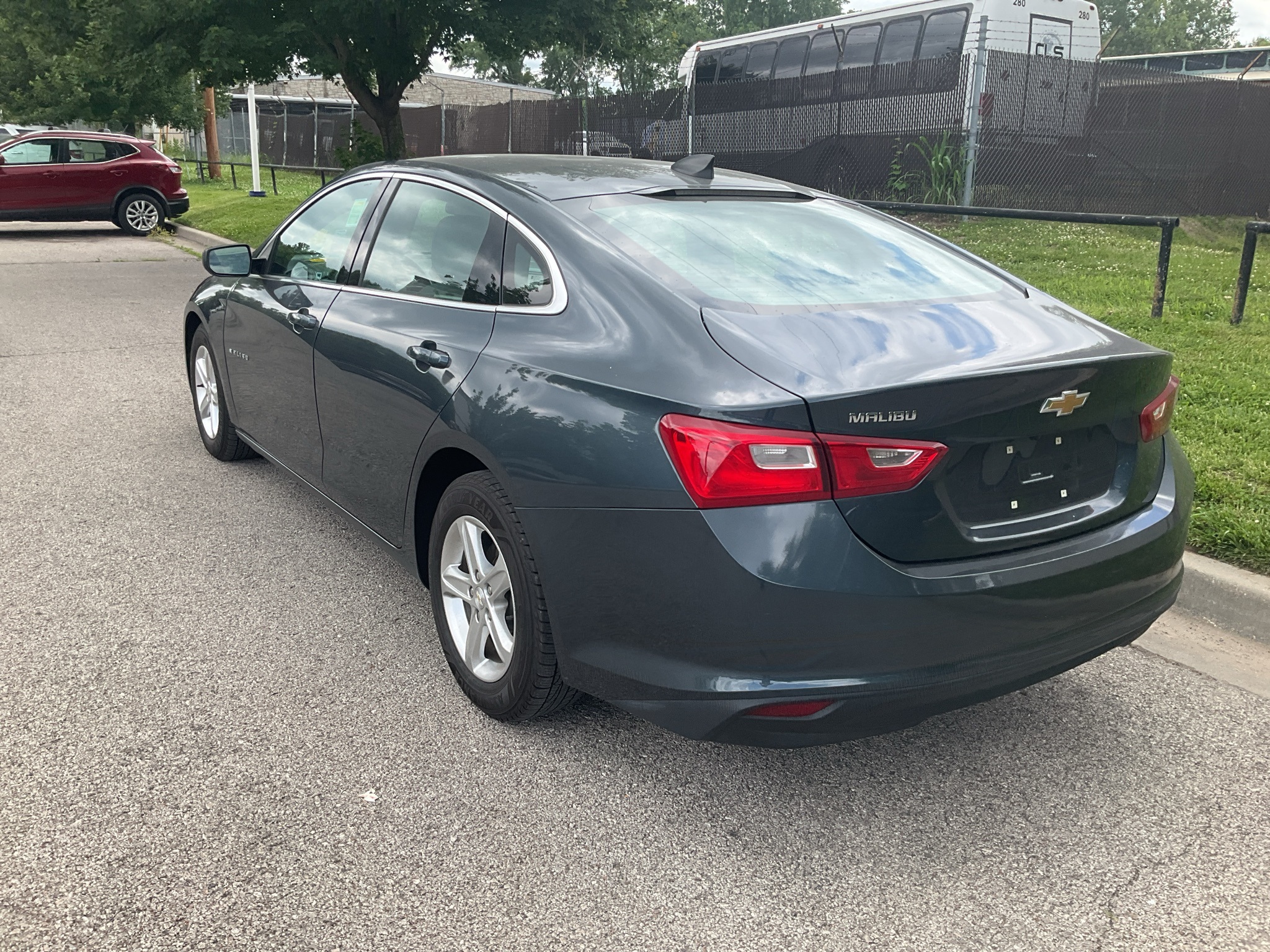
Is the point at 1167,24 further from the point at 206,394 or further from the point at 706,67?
the point at 206,394

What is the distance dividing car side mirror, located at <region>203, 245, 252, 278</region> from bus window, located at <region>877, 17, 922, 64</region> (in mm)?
16471

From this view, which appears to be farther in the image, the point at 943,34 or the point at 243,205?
the point at 243,205

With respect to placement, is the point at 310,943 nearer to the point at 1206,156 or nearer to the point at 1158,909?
the point at 1158,909

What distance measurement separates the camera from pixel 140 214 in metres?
19.2

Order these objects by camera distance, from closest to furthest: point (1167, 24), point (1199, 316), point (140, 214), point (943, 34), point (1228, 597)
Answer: point (1228, 597) → point (1199, 316) → point (943, 34) → point (140, 214) → point (1167, 24)

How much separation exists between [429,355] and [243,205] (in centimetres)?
2032

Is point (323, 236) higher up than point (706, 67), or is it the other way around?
point (706, 67)

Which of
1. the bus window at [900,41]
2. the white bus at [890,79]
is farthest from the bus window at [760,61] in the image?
the bus window at [900,41]

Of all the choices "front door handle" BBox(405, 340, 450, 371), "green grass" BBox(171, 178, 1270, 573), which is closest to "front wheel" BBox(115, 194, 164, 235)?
"green grass" BBox(171, 178, 1270, 573)

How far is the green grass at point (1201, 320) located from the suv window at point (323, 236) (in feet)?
11.3

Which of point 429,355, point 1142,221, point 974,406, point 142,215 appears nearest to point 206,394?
point 429,355

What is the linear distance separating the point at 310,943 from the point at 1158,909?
1851 millimetres

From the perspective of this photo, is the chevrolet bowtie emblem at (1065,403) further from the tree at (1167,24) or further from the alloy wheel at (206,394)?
the tree at (1167,24)

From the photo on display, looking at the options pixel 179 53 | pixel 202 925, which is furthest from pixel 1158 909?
pixel 179 53
